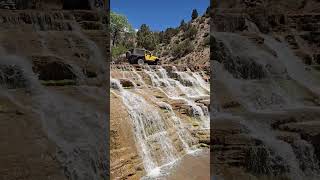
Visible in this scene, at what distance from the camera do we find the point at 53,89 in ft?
19.4

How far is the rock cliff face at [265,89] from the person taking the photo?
215 inches

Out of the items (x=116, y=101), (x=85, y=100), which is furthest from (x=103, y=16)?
(x=85, y=100)

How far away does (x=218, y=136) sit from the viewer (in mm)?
5547

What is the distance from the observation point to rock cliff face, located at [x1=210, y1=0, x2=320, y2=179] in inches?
215

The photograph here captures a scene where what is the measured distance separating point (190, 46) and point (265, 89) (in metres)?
13.4

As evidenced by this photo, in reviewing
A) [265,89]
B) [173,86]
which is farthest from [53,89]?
[173,86]

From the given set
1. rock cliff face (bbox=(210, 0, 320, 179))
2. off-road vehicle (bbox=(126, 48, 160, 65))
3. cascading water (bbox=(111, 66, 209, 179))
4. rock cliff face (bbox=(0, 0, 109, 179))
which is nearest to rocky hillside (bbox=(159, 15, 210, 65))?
off-road vehicle (bbox=(126, 48, 160, 65))

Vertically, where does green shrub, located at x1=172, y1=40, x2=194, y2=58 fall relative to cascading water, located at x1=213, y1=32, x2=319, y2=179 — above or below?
above

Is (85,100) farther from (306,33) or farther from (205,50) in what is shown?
(205,50)

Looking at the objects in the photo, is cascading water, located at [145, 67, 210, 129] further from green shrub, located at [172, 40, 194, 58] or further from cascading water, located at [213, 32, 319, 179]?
green shrub, located at [172, 40, 194, 58]

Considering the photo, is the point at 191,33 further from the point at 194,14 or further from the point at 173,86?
the point at 173,86

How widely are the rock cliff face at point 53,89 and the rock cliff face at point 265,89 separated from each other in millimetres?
1461

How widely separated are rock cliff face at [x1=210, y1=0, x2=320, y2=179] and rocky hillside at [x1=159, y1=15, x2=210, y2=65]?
31.1ft

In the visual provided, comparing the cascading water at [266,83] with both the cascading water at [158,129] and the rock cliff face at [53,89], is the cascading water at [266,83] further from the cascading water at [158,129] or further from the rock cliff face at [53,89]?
the rock cliff face at [53,89]
